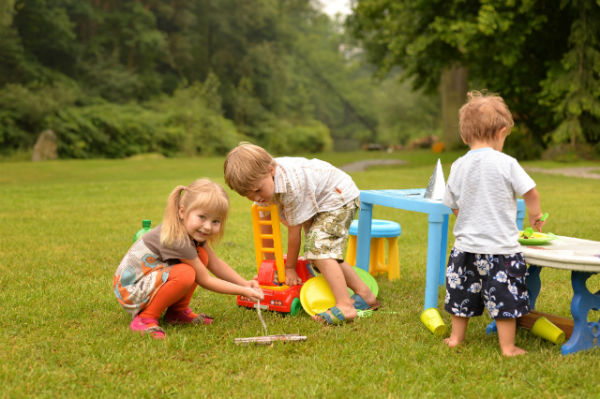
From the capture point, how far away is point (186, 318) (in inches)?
142

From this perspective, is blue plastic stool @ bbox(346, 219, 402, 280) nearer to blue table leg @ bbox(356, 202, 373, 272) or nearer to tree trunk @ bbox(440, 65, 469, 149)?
blue table leg @ bbox(356, 202, 373, 272)

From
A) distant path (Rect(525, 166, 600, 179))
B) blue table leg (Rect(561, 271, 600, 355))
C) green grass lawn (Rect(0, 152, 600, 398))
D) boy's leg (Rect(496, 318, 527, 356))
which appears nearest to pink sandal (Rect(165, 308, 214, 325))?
green grass lawn (Rect(0, 152, 600, 398))

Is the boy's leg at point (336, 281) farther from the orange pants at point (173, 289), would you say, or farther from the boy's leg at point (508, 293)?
the boy's leg at point (508, 293)

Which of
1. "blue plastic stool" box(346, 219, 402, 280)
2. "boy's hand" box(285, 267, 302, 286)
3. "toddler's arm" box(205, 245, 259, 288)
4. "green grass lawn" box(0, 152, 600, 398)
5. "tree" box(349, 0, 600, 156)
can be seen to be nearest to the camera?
"green grass lawn" box(0, 152, 600, 398)

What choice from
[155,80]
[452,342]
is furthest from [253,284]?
[155,80]

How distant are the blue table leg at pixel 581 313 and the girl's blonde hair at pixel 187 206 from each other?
189 cm

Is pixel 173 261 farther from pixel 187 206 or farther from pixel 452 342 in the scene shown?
pixel 452 342

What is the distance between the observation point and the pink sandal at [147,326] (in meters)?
3.29

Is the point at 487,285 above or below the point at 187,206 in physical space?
below

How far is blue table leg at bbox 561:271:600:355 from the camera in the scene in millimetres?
2975

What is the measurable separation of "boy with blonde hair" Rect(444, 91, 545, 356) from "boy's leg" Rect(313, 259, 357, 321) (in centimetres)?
71

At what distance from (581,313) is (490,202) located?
2.33 feet

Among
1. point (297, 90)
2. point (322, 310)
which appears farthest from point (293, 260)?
point (297, 90)

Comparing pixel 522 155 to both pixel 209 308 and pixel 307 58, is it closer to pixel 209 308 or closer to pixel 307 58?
pixel 209 308
